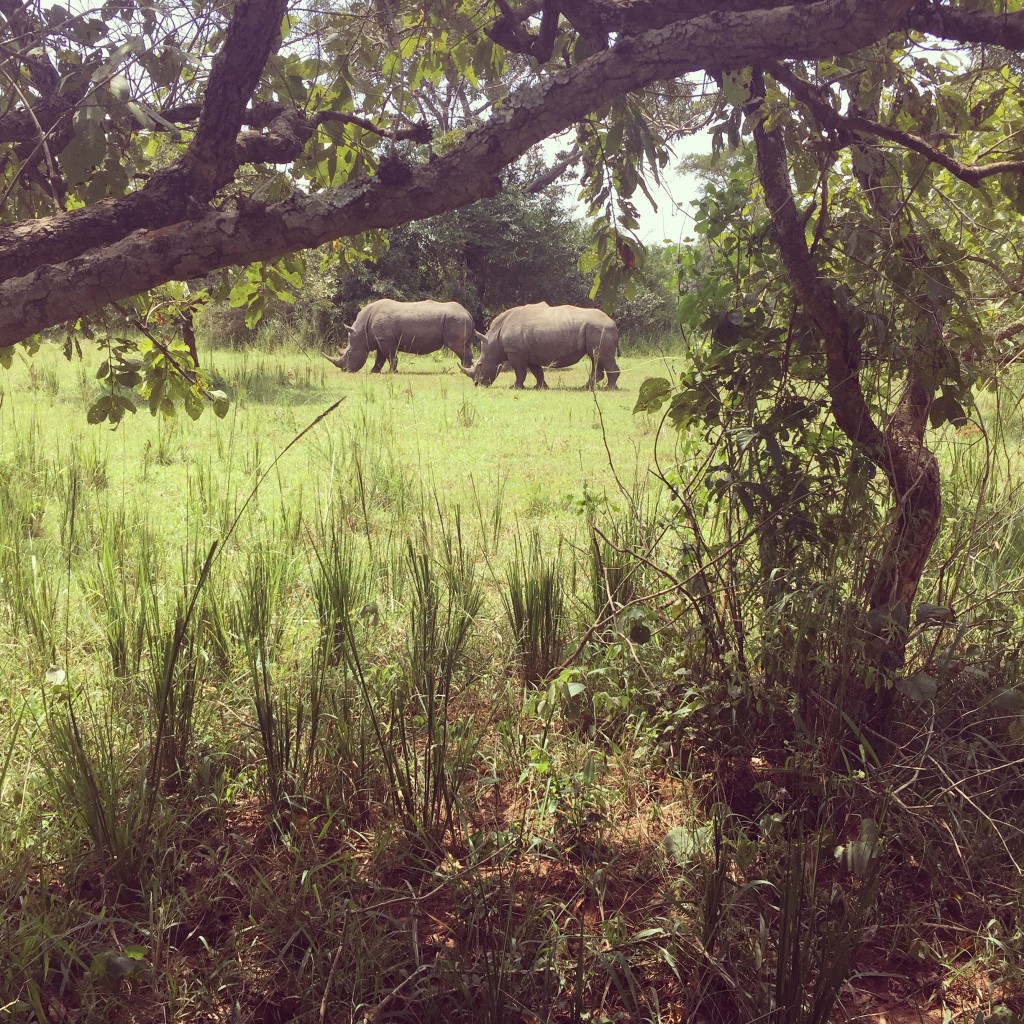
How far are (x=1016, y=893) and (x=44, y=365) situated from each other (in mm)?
11850

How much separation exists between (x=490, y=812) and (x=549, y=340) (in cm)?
1261

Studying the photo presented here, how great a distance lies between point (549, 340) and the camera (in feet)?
47.6

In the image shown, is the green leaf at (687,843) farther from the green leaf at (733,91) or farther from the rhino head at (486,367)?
the rhino head at (486,367)

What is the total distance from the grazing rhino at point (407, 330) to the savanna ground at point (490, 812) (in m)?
13.1

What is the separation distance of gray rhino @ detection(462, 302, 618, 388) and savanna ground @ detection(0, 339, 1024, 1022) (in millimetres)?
11201

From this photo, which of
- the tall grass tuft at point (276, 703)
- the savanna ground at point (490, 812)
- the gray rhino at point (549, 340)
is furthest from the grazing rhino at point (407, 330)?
the tall grass tuft at point (276, 703)

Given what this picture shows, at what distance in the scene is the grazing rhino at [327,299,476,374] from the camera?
16.2 meters

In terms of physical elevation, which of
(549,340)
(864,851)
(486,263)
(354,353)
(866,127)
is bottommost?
(864,851)

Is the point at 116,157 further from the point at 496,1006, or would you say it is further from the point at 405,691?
the point at 496,1006

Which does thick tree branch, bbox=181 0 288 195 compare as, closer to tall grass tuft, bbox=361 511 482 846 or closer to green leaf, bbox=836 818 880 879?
tall grass tuft, bbox=361 511 482 846

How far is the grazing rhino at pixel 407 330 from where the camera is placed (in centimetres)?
1625

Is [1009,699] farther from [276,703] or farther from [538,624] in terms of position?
[276,703]

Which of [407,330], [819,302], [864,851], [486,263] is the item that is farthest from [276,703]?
[486,263]

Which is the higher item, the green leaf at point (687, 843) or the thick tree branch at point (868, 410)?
the thick tree branch at point (868, 410)
